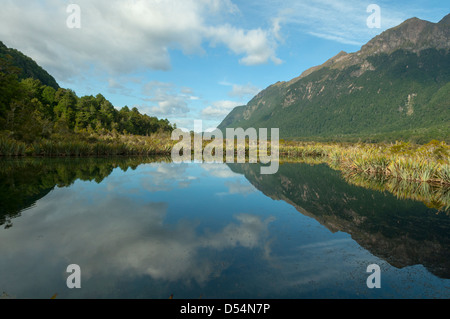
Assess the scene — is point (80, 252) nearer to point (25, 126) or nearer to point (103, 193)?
point (103, 193)

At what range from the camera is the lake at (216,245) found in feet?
10.0

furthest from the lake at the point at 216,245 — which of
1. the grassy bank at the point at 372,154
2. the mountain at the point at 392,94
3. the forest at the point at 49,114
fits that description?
the mountain at the point at 392,94

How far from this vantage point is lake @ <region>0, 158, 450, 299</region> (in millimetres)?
3049

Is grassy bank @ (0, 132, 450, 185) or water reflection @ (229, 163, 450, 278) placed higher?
grassy bank @ (0, 132, 450, 185)

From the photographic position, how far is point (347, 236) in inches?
203

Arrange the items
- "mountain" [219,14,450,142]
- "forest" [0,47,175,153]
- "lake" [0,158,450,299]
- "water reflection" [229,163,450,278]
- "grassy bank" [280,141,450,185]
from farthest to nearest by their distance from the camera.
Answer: "mountain" [219,14,450,142] < "forest" [0,47,175,153] < "grassy bank" [280,141,450,185] < "water reflection" [229,163,450,278] < "lake" [0,158,450,299]

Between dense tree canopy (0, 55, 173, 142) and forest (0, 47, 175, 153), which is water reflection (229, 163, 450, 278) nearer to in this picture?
forest (0, 47, 175, 153)

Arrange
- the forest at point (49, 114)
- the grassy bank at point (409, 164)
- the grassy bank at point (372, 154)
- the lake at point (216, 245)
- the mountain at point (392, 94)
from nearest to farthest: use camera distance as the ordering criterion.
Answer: the lake at point (216, 245), the grassy bank at point (409, 164), the grassy bank at point (372, 154), the forest at point (49, 114), the mountain at point (392, 94)

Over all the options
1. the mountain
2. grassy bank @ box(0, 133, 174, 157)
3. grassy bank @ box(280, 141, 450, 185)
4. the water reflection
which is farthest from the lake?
the mountain

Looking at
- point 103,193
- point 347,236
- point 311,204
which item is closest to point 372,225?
point 347,236

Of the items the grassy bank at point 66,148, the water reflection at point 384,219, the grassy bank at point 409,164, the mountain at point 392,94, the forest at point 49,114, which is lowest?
the water reflection at point 384,219

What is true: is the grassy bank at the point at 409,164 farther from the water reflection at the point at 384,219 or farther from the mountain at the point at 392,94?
the mountain at the point at 392,94

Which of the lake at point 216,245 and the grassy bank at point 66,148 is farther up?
the grassy bank at point 66,148
